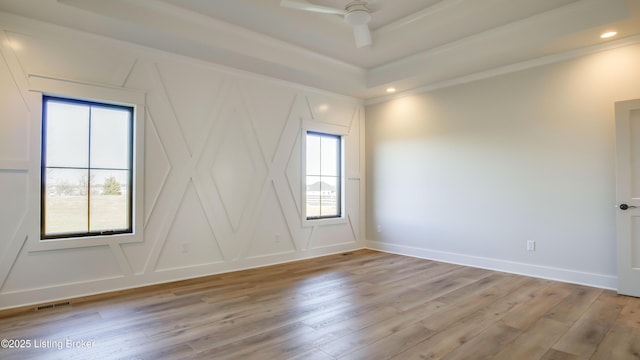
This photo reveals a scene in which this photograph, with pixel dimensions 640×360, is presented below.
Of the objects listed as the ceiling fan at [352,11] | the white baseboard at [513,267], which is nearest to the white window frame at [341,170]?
the white baseboard at [513,267]

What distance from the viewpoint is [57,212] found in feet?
11.8

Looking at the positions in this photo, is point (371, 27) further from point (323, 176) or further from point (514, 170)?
point (514, 170)

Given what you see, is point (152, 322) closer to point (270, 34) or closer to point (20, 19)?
point (20, 19)

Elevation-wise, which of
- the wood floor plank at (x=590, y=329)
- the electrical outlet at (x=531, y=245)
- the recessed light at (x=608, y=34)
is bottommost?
the wood floor plank at (x=590, y=329)

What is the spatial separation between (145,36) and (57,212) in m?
2.08

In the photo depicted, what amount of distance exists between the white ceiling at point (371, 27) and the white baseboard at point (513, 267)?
2.66m

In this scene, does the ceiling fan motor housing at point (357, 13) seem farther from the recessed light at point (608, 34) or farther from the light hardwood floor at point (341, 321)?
the light hardwood floor at point (341, 321)

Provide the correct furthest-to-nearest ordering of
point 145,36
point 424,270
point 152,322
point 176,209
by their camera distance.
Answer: point 424,270, point 176,209, point 145,36, point 152,322

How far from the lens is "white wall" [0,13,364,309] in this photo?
3336 mm

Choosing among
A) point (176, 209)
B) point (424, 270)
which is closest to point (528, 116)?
point (424, 270)

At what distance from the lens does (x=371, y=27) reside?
4637 mm

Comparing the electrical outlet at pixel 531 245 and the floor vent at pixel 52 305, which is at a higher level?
the electrical outlet at pixel 531 245

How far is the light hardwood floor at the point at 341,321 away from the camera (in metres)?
2.42

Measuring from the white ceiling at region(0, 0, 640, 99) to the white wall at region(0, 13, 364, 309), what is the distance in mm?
300
